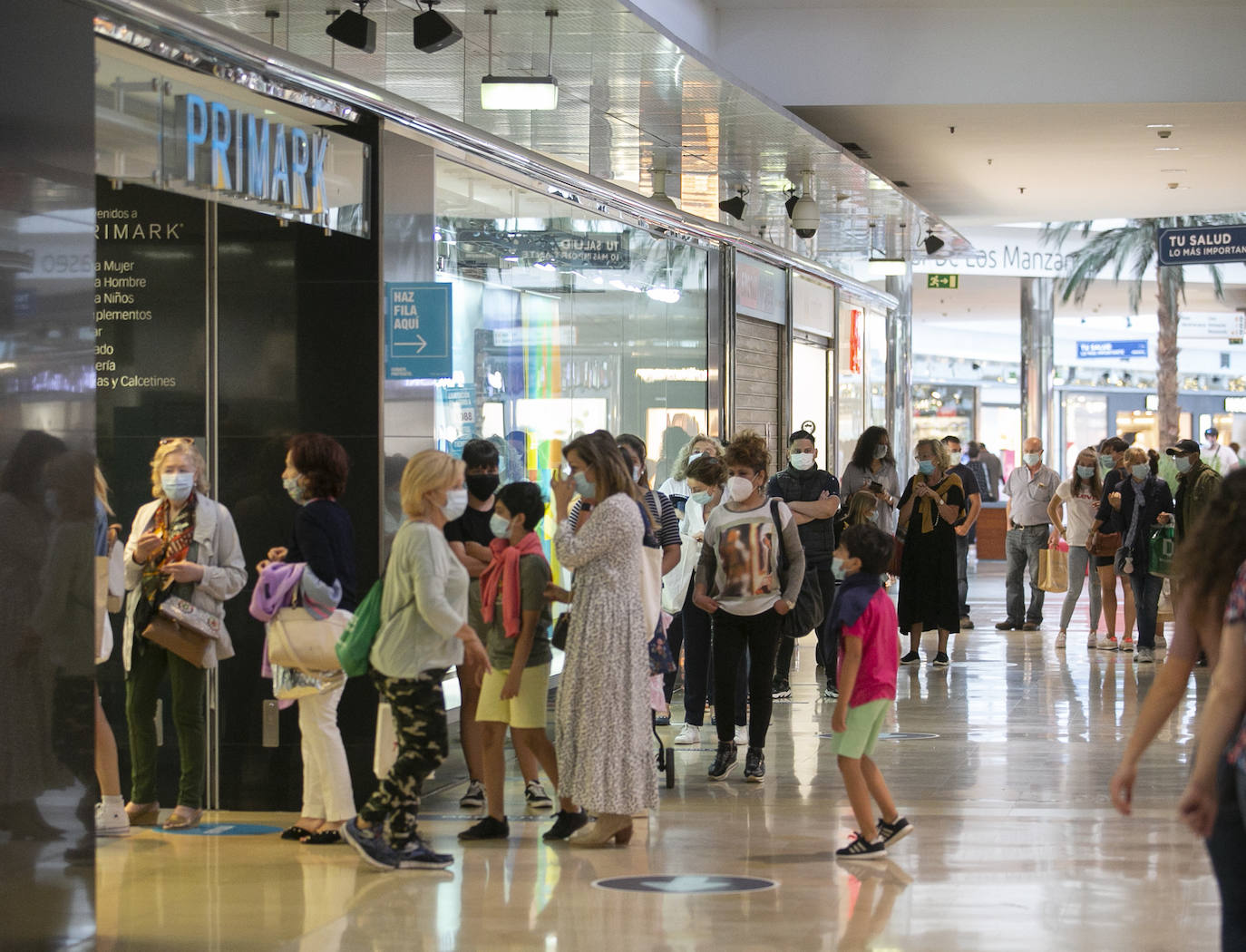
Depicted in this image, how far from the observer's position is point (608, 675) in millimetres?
6340

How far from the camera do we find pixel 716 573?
789 cm

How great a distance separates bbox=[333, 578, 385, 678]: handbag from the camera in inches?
238

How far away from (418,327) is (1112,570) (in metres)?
8.22

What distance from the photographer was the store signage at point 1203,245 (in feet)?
61.7

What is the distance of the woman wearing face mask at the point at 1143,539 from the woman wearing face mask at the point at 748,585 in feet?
19.9

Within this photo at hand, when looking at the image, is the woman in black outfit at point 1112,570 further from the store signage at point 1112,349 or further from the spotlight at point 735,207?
the store signage at point 1112,349

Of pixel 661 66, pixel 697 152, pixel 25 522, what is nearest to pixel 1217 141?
pixel 697 152

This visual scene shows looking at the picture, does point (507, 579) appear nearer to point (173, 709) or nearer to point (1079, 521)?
point (173, 709)

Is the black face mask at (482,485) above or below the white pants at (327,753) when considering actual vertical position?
above

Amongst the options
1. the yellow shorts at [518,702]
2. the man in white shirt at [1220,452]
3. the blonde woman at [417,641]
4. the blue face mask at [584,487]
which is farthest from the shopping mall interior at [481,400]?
the man in white shirt at [1220,452]

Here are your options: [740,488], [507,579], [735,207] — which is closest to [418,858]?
[507,579]

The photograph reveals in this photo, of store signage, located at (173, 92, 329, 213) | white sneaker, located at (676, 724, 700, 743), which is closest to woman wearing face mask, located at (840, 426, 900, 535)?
→ white sneaker, located at (676, 724, 700, 743)

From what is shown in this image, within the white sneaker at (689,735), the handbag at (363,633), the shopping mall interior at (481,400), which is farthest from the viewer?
the white sneaker at (689,735)

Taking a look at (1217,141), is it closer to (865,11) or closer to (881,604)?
(865,11)
